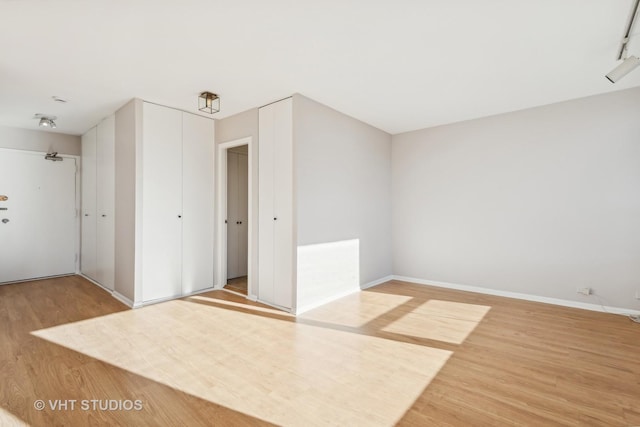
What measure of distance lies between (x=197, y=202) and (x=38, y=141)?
3.45 metres

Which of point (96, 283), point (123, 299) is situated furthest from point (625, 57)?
point (96, 283)

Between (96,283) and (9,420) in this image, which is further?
(96,283)

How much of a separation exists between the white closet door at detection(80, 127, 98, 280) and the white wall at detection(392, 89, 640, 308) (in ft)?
17.5

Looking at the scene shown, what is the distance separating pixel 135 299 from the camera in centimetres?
392

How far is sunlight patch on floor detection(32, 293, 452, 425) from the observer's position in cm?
201

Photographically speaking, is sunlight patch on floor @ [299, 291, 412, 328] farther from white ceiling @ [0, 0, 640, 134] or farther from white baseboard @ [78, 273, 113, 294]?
white baseboard @ [78, 273, 113, 294]

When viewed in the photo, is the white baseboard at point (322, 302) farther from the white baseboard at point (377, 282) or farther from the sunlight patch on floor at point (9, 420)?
the sunlight patch on floor at point (9, 420)

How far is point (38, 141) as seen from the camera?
5441 mm

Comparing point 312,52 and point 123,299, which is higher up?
point 312,52

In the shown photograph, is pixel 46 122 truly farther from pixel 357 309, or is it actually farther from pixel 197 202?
pixel 357 309

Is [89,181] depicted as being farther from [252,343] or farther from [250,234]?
[252,343]

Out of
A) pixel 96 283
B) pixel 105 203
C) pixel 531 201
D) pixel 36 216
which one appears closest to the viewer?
pixel 531 201

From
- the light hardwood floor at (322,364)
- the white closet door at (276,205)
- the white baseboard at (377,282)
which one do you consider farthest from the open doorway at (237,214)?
the white baseboard at (377,282)

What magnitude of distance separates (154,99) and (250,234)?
2.13 m
